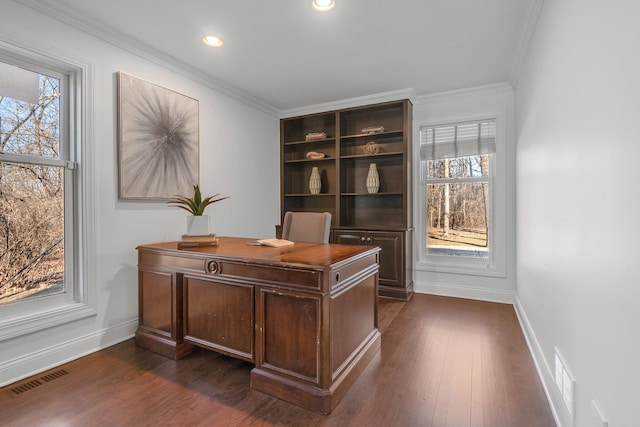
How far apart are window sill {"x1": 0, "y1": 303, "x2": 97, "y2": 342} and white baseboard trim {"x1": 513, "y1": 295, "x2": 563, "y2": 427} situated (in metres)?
3.16

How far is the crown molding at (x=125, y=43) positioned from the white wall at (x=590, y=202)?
305 centimetres

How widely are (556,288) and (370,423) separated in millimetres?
1239

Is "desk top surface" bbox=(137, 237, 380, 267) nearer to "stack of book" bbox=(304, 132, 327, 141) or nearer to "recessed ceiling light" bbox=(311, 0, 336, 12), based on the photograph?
"recessed ceiling light" bbox=(311, 0, 336, 12)

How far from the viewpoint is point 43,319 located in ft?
7.09

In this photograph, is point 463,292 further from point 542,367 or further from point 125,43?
point 125,43

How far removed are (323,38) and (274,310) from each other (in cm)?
225

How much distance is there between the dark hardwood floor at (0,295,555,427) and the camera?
164 cm

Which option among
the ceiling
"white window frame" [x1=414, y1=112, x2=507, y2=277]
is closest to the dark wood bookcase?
"white window frame" [x1=414, y1=112, x2=507, y2=277]

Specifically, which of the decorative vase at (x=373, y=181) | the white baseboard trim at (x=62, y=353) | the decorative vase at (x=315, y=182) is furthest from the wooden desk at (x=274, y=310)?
the decorative vase at (x=315, y=182)

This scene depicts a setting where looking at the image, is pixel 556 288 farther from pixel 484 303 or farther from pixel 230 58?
pixel 230 58


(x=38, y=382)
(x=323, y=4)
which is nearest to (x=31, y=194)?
(x=38, y=382)

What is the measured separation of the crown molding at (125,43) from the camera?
217 centimetres

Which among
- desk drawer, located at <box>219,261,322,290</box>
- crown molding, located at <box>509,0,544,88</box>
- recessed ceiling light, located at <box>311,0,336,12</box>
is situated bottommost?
desk drawer, located at <box>219,261,322,290</box>

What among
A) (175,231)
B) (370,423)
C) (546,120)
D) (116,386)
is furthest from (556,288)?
(175,231)
